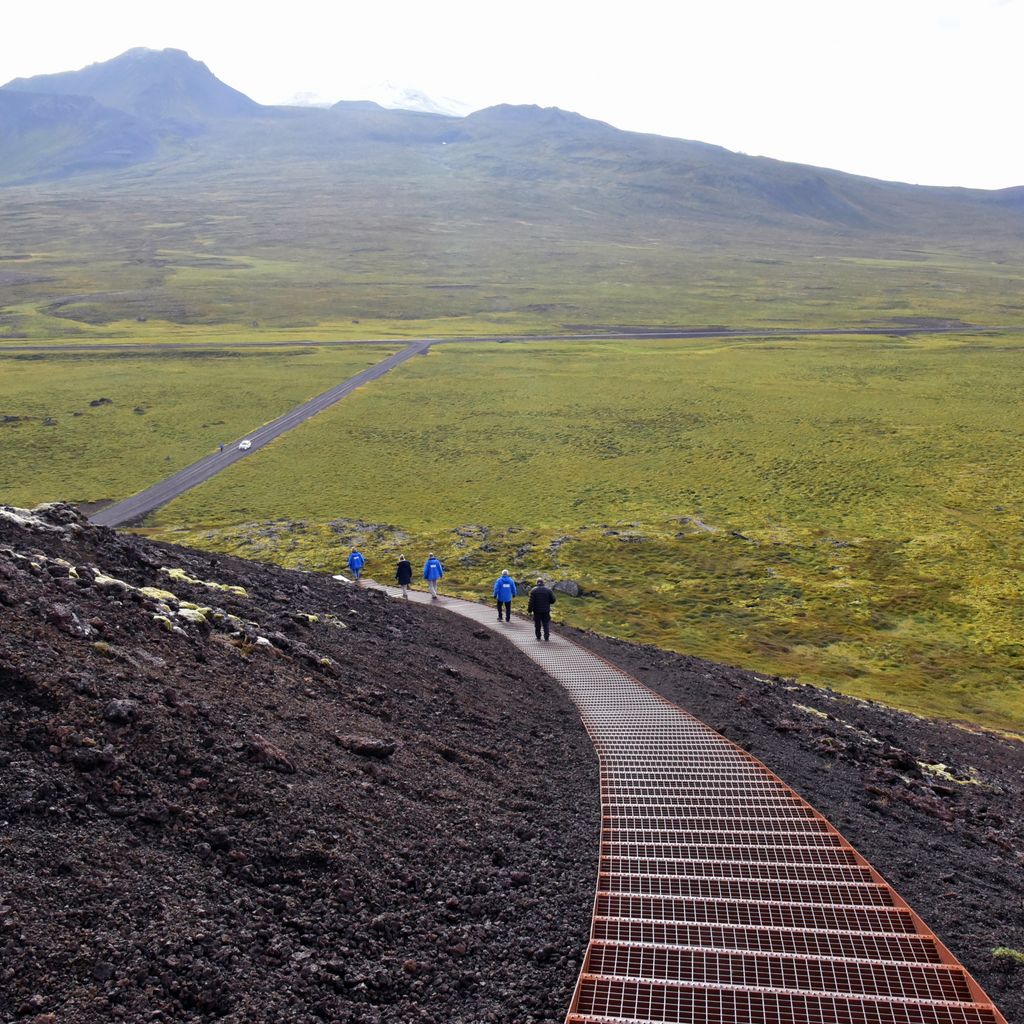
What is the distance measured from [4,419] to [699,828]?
73.7 m

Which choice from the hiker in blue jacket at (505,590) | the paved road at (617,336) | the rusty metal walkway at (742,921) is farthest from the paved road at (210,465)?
the rusty metal walkway at (742,921)

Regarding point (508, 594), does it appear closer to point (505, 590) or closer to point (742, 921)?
point (505, 590)

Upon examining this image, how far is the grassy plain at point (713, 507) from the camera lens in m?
33.2

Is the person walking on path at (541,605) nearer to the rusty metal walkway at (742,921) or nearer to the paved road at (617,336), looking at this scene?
the rusty metal walkway at (742,921)

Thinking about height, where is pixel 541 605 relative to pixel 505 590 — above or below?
above

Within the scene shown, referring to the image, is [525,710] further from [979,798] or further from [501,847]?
[979,798]

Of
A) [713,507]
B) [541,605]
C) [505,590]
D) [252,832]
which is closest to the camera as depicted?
[252,832]

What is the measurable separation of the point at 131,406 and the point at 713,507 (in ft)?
176

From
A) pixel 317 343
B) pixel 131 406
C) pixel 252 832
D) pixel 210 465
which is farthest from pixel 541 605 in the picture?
pixel 317 343

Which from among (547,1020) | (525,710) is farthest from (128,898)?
(525,710)

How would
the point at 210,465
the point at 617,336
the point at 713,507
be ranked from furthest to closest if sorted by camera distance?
the point at 617,336
the point at 210,465
the point at 713,507

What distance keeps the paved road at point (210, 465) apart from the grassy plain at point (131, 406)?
130 cm

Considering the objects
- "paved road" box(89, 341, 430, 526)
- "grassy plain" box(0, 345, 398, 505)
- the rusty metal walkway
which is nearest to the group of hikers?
the rusty metal walkway

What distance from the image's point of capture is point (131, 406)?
7550 centimetres
